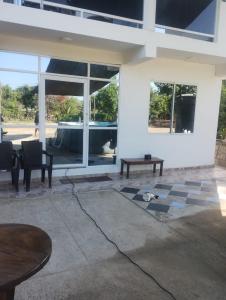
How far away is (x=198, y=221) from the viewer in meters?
3.49

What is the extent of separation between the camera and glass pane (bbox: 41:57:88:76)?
4.94 meters

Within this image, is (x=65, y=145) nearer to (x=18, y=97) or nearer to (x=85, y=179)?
(x=85, y=179)

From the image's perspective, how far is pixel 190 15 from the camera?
5508mm

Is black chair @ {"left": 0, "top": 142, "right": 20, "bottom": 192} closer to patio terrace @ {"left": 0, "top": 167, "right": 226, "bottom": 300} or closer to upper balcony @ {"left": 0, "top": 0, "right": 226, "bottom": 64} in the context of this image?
patio terrace @ {"left": 0, "top": 167, "right": 226, "bottom": 300}

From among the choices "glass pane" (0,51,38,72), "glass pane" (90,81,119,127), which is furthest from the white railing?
"glass pane" (0,51,38,72)

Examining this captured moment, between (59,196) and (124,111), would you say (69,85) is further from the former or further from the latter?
(59,196)

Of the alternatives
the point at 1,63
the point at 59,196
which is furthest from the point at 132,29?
the point at 59,196

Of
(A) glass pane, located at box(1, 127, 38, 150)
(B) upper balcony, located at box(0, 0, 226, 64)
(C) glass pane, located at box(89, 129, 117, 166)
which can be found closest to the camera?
(B) upper balcony, located at box(0, 0, 226, 64)

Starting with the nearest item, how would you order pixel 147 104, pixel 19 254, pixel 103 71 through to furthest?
pixel 19 254
pixel 103 71
pixel 147 104

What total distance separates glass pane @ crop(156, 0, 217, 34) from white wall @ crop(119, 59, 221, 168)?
0.85m

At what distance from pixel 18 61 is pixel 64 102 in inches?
45.3

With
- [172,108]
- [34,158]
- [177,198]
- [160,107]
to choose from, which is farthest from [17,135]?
[172,108]

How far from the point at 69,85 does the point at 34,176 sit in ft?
6.59

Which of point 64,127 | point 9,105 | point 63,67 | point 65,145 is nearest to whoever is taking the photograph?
point 9,105
